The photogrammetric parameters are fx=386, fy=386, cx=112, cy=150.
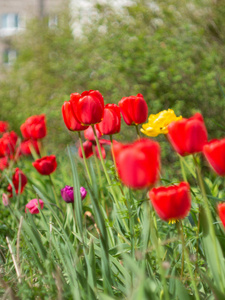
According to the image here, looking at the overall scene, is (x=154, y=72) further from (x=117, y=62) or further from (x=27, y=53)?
(x=27, y=53)

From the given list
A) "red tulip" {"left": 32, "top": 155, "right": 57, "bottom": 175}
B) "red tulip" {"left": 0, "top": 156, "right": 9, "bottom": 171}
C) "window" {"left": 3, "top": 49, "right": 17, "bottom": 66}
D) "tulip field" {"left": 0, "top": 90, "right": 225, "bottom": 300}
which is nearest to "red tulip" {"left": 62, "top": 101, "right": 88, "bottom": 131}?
"tulip field" {"left": 0, "top": 90, "right": 225, "bottom": 300}

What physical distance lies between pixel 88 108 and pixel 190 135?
45 cm

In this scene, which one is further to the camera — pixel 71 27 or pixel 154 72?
pixel 71 27

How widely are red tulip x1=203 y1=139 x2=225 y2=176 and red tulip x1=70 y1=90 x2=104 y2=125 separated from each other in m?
0.49

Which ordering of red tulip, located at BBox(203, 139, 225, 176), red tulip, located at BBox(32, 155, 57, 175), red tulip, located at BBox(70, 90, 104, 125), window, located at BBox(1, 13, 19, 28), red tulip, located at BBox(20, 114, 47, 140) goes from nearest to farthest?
red tulip, located at BBox(203, 139, 225, 176), red tulip, located at BBox(70, 90, 104, 125), red tulip, located at BBox(32, 155, 57, 175), red tulip, located at BBox(20, 114, 47, 140), window, located at BBox(1, 13, 19, 28)

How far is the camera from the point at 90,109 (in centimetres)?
122

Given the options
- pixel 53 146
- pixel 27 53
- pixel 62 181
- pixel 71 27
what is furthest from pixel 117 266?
pixel 27 53

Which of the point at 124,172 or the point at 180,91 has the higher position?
the point at 124,172

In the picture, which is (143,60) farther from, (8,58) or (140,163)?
(8,58)

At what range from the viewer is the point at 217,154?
31.9 inches

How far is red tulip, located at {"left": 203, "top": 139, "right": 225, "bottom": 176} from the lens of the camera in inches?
31.7

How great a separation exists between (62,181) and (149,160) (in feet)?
7.46

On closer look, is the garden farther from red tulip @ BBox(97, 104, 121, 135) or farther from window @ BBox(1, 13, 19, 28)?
window @ BBox(1, 13, 19, 28)

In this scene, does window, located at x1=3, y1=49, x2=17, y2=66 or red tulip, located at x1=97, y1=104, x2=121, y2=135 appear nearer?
red tulip, located at x1=97, y1=104, x2=121, y2=135
